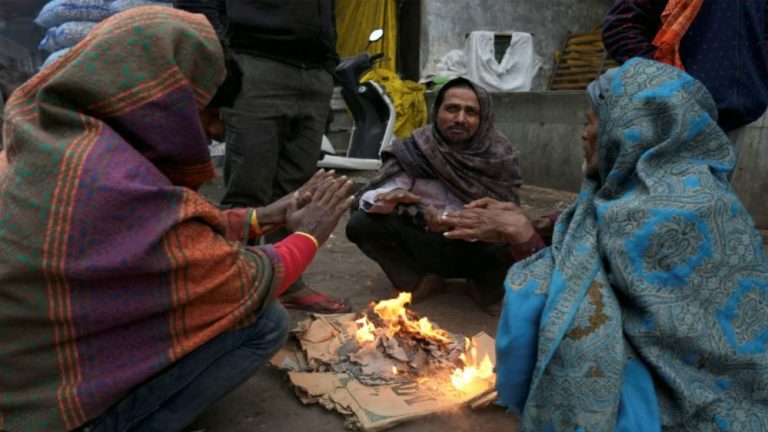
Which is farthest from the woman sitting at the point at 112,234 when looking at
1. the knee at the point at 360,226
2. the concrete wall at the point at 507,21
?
the concrete wall at the point at 507,21

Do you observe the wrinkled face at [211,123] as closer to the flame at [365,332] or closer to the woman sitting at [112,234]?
the woman sitting at [112,234]

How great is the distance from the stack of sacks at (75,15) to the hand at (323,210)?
5.83 meters

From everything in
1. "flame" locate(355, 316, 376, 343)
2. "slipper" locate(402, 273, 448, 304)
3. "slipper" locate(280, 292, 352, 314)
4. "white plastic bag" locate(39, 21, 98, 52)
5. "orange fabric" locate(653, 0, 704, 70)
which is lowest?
"slipper" locate(402, 273, 448, 304)

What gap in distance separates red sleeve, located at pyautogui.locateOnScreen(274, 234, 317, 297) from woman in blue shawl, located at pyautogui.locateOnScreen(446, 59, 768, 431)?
72 centimetres

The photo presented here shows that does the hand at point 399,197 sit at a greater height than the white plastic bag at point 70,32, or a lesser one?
lesser

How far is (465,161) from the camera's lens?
350cm

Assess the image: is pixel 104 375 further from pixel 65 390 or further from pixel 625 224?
pixel 625 224

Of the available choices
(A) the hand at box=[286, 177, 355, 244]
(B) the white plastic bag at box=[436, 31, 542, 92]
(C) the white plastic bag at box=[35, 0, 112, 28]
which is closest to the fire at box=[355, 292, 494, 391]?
(A) the hand at box=[286, 177, 355, 244]

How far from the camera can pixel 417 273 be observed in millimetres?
3713

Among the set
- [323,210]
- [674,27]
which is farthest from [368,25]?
[323,210]

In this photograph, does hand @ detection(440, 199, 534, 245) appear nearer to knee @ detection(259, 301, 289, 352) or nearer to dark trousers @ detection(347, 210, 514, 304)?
knee @ detection(259, 301, 289, 352)

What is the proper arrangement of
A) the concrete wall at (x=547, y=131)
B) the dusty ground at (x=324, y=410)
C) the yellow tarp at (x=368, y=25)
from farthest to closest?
the yellow tarp at (x=368, y=25) < the concrete wall at (x=547, y=131) < the dusty ground at (x=324, y=410)

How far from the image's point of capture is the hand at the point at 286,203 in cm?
237

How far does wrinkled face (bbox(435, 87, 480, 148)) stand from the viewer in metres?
3.55
